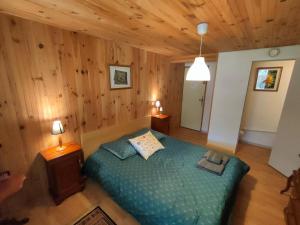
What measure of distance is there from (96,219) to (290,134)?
10.8 ft

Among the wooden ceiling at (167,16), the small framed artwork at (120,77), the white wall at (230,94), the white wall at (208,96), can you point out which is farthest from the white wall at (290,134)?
the small framed artwork at (120,77)

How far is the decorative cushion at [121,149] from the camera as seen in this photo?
7.06 ft

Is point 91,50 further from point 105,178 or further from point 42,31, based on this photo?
point 105,178

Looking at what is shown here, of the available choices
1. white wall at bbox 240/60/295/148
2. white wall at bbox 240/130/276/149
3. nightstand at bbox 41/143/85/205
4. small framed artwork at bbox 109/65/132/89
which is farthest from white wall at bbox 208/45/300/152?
nightstand at bbox 41/143/85/205

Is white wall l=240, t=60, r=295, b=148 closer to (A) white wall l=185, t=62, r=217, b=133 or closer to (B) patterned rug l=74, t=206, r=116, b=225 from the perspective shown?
(A) white wall l=185, t=62, r=217, b=133

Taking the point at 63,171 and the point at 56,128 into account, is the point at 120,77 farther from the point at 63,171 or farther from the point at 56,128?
the point at 63,171

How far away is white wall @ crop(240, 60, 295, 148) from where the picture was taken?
127 inches

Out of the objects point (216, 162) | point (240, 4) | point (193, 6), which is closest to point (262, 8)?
point (240, 4)

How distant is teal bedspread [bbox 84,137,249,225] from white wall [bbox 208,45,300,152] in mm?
1269

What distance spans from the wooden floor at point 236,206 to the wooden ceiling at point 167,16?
2.27 meters

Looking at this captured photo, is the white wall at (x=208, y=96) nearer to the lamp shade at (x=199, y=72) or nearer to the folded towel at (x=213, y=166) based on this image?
the folded towel at (x=213, y=166)

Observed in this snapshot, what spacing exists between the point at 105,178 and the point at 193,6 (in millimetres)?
2158

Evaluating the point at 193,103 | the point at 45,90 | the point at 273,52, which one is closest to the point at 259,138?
the point at 193,103

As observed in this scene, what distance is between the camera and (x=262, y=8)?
1242 millimetres
